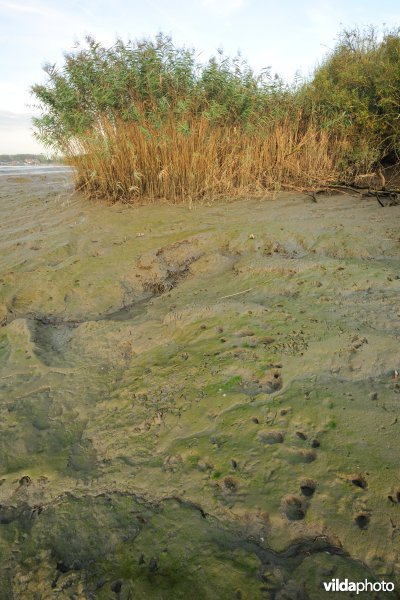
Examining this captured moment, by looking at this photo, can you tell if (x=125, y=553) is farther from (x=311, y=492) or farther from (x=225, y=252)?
(x=225, y=252)

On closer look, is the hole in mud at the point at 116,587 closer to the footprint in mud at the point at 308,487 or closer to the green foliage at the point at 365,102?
the footprint in mud at the point at 308,487

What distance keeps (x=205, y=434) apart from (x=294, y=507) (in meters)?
0.46

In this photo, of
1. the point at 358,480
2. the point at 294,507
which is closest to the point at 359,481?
the point at 358,480

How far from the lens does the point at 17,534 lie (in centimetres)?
137

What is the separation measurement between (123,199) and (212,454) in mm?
4681

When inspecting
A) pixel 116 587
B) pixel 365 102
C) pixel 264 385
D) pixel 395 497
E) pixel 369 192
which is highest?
pixel 365 102

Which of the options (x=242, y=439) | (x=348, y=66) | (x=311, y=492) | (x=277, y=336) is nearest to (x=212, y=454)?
(x=242, y=439)

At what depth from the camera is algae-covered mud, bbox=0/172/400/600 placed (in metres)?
1.20

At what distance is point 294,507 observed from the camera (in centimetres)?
133

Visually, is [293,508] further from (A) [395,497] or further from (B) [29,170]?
(B) [29,170]

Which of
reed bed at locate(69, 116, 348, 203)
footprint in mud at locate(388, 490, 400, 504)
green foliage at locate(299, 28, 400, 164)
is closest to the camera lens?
footprint in mud at locate(388, 490, 400, 504)

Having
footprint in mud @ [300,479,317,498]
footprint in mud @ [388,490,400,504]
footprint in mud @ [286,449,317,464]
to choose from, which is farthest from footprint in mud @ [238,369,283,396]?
footprint in mud @ [388,490,400,504]

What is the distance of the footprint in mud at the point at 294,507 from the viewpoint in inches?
51.1

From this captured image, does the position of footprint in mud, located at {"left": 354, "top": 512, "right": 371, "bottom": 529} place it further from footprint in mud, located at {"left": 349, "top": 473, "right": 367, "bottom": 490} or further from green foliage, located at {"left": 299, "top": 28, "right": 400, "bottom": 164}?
green foliage, located at {"left": 299, "top": 28, "right": 400, "bottom": 164}
